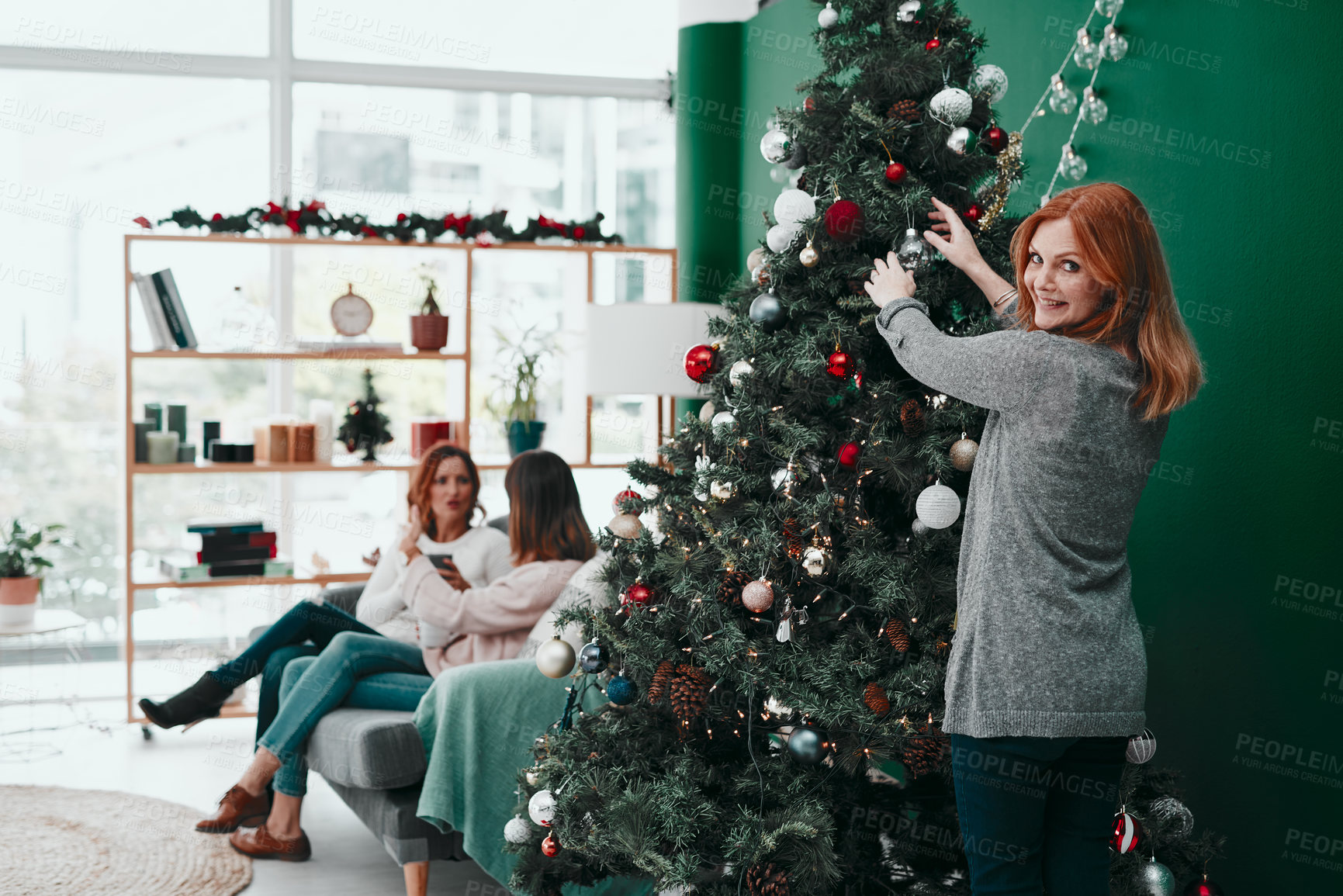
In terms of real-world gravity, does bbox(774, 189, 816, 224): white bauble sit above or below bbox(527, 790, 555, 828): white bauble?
above

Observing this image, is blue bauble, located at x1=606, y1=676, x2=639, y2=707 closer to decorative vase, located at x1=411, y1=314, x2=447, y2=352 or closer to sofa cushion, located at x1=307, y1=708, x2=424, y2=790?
sofa cushion, located at x1=307, y1=708, x2=424, y2=790

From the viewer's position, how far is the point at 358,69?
4.91 m

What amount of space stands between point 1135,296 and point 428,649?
218 cm

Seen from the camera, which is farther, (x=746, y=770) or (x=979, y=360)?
(x=746, y=770)

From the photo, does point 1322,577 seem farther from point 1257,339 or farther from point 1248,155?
point 1248,155

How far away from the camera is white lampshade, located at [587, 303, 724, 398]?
159 inches

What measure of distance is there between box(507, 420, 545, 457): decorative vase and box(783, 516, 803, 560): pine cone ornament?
2752 millimetres

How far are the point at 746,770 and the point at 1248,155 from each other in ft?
5.02

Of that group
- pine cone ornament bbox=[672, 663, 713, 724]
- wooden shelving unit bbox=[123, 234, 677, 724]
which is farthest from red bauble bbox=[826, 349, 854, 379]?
wooden shelving unit bbox=[123, 234, 677, 724]

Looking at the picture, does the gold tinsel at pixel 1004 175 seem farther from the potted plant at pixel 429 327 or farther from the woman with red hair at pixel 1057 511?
the potted plant at pixel 429 327

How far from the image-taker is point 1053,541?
5.04 ft

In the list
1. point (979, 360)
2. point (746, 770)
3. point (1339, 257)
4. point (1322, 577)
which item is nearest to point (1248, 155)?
point (1339, 257)

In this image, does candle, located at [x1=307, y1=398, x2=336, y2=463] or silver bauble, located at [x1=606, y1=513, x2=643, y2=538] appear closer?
silver bauble, located at [x1=606, y1=513, x2=643, y2=538]

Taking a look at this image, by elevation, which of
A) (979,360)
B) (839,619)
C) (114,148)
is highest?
(114,148)
